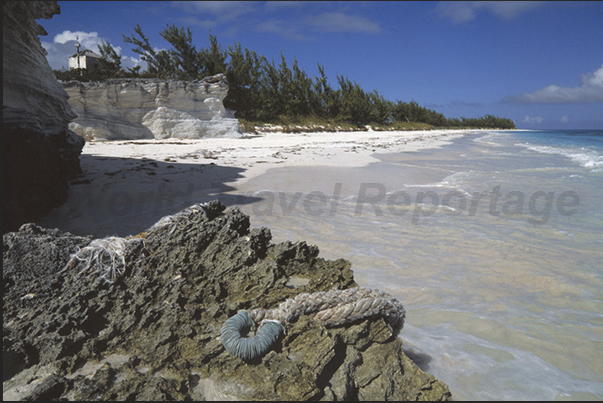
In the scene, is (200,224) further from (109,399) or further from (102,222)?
(102,222)

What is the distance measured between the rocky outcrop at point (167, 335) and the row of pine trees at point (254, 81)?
19.4 metres

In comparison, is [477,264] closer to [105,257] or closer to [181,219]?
[181,219]

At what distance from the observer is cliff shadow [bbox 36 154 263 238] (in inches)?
144

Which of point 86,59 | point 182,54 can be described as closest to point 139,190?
point 182,54

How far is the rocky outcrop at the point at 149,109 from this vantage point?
14.4 m

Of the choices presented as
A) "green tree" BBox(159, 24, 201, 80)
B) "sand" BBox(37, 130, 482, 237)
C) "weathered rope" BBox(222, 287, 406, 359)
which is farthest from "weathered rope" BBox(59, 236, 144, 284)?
"green tree" BBox(159, 24, 201, 80)

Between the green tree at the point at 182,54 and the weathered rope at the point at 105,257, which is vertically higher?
the green tree at the point at 182,54

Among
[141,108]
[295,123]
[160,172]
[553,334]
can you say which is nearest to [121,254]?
[553,334]

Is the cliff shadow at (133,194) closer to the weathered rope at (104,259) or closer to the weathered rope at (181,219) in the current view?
the weathered rope at (181,219)

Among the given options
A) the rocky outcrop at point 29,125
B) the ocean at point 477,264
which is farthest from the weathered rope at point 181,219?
the rocky outcrop at point 29,125

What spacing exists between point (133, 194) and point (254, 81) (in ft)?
72.9

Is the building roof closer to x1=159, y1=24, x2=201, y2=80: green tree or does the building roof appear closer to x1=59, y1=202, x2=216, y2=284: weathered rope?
x1=159, y1=24, x2=201, y2=80: green tree

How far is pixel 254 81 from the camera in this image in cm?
2517

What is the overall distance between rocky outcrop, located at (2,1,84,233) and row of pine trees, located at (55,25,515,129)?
50.2ft
